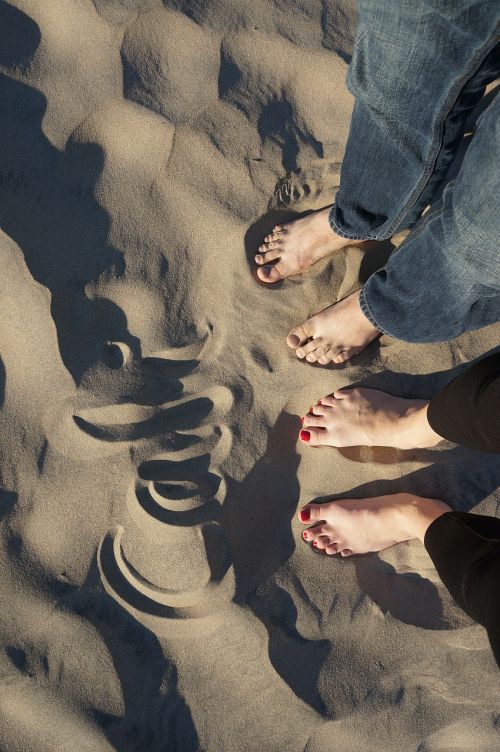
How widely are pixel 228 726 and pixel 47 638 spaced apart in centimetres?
59

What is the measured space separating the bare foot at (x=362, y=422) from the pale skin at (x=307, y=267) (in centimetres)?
15

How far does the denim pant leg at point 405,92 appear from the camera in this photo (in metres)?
0.91

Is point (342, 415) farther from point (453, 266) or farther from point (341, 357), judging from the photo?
point (453, 266)

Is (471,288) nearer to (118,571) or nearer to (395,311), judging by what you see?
(395,311)

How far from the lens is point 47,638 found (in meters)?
1.50

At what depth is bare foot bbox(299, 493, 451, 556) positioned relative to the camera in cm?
156

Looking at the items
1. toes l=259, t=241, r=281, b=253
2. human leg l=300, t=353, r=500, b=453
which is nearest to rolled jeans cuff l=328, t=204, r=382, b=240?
toes l=259, t=241, r=281, b=253

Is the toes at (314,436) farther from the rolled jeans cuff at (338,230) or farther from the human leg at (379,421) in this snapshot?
the rolled jeans cuff at (338,230)

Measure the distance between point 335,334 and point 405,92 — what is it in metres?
0.70

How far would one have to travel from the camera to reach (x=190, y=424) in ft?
5.08

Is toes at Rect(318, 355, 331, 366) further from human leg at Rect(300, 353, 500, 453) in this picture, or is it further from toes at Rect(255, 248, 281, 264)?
toes at Rect(255, 248, 281, 264)

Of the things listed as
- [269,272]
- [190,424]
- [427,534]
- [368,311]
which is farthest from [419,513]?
[269,272]

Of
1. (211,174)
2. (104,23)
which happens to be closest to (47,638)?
(211,174)

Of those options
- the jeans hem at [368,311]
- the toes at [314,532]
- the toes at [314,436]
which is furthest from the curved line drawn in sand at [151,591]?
the jeans hem at [368,311]
